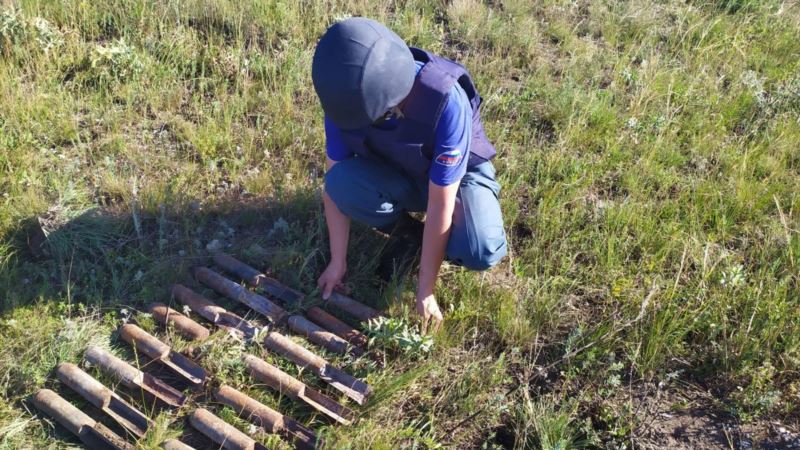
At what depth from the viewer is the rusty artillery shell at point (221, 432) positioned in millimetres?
2879

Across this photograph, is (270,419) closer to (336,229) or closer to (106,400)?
(106,400)

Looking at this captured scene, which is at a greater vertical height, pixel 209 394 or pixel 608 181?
pixel 608 181

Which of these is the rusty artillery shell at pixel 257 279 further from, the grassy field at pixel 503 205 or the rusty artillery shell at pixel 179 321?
→ the rusty artillery shell at pixel 179 321

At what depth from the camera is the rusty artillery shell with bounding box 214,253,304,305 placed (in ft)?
11.7

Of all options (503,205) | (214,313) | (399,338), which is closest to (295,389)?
(399,338)

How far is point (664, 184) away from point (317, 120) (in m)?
2.23

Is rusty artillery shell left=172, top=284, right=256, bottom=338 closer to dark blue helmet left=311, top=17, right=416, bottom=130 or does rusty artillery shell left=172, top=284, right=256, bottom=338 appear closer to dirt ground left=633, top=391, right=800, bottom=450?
dark blue helmet left=311, top=17, right=416, bottom=130

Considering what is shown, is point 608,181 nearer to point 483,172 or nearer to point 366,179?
point 483,172

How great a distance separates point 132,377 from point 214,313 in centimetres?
48

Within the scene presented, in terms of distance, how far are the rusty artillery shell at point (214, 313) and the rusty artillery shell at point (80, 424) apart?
695 millimetres

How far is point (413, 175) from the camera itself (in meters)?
3.54

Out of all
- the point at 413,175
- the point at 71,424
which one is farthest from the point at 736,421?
the point at 71,424

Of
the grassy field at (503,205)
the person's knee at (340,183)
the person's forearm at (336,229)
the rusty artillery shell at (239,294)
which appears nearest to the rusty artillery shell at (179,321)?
the grassy field at (503,205)

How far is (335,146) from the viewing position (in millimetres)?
3555
